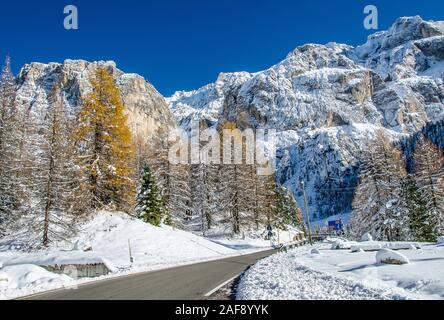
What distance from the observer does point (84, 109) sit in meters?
31.1

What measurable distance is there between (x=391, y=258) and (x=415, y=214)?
92.0 feet

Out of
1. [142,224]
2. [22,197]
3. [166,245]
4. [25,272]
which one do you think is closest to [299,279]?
[25,272]

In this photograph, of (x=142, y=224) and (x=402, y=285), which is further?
(x=142, y=224)

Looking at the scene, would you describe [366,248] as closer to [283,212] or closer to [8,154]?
[8,154]

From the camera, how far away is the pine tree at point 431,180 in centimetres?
3762

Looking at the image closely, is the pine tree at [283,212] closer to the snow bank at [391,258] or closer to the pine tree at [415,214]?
the pine tree at [415,214]

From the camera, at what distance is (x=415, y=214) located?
38.9 m

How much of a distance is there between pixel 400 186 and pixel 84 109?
108 ft

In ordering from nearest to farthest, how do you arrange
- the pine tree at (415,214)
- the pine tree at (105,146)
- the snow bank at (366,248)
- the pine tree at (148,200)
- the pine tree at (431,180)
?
the snow bank at (366,248), the pine tree at (105,146), the pine tree at (415,214), the pine tree at (431,180), the pine tree at (148,200)

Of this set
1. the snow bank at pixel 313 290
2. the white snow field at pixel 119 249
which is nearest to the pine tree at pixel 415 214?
the white snow field at pixel 119 249

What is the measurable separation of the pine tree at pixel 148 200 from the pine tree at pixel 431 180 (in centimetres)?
2740

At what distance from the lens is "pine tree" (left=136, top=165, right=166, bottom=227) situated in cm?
3831
